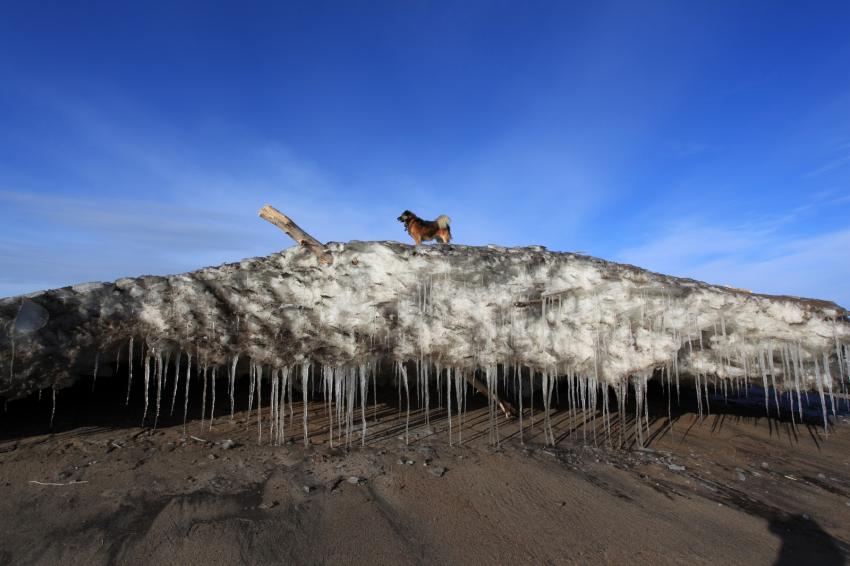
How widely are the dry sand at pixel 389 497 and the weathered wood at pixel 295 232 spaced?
267cm

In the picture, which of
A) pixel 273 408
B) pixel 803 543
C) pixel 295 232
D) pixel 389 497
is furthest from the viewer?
pixel 295 232

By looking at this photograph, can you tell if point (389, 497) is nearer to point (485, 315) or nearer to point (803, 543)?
point (485, 315)

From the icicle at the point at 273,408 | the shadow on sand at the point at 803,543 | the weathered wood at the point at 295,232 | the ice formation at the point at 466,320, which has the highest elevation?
the weathered wood at the point at 295,232

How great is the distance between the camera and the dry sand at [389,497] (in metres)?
3.88

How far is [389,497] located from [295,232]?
4.16 metres

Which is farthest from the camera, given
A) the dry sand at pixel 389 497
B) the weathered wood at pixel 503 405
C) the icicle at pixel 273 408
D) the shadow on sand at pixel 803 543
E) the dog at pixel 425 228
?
the dog at pixel 425 228

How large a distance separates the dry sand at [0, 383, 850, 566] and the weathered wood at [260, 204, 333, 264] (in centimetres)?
267

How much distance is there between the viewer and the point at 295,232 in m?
6.92

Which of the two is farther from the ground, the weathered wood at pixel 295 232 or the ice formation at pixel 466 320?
→ the weathered wood at pixel 295 232

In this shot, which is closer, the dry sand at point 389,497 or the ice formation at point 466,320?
the dry sand at point 389,497

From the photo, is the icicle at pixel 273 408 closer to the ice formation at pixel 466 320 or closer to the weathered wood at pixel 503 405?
the ice formation at pixel 466 320

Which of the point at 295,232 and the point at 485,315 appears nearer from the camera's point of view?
the point at 485,315

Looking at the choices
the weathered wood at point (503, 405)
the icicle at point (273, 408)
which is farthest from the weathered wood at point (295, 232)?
the weathered wood at point (503, 405)

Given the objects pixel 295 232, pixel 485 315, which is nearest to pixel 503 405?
pixel 485 315
